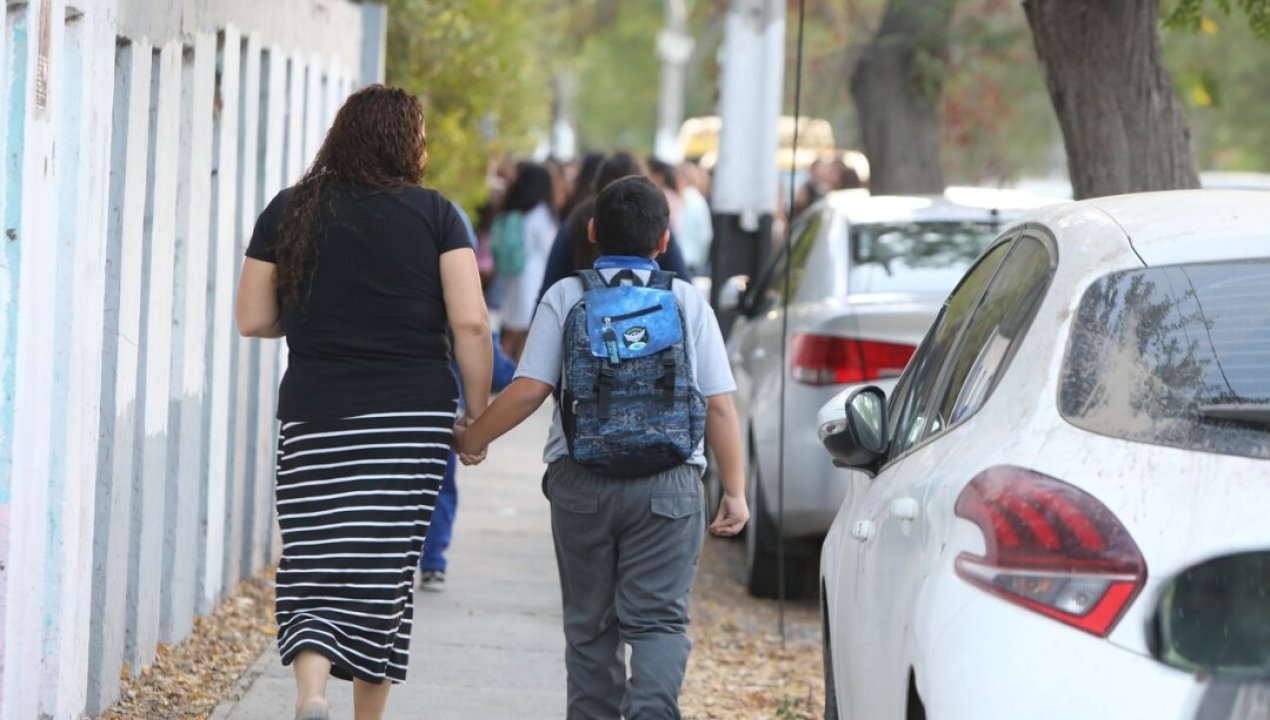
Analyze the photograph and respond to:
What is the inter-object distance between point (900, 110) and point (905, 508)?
12561 mm

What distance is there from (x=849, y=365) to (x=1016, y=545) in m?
4.67

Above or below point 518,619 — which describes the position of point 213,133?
above

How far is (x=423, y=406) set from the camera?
504 cm

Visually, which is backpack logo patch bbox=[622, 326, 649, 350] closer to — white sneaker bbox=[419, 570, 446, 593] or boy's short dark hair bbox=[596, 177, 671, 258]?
boy's short dark hair bbox=[596, 177, 671, 258]

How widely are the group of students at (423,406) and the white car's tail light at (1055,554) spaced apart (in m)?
1.74

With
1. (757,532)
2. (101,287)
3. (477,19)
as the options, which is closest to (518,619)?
(757,532)

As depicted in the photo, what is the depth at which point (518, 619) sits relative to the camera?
25.6 ft

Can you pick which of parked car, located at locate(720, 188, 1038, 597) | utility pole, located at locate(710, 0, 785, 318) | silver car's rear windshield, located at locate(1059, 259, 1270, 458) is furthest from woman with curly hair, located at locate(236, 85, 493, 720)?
utility pole, located at locate(710, 0, 785, 318)

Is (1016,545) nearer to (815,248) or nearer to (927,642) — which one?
(927,642)

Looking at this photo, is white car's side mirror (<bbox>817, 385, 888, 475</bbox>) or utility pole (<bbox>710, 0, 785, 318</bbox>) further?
utility pole (<bbox>710, 0, 785, 318</bbox>)

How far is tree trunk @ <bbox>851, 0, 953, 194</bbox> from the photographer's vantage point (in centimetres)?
1572

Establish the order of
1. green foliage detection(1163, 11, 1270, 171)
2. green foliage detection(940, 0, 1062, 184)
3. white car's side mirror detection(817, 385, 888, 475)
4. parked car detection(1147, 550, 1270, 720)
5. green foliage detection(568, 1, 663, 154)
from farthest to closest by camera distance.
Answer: green foliage detection(568, 1, 663, 154)
green foliage detection(1163, 11, 1270, 171)
green foliage detection(940, 0, 1062, 184)
white car's side mirror detection(817, 385, 888, 475)
parked car detection(1147, 550, 1270, 720)

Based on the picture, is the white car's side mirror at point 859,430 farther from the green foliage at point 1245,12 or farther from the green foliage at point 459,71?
the green foliage at point 459,71

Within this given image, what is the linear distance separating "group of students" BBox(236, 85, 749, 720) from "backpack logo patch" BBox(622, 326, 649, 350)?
0.05 m
